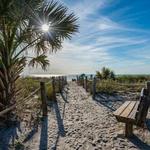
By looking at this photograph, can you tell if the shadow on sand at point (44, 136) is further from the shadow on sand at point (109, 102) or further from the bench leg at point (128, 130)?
the shadow on sand at point (109, 102)

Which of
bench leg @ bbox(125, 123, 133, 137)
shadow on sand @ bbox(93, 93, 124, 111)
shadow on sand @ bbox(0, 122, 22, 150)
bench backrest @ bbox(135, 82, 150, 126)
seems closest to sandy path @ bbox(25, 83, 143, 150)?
bench leg @ bbox(125, 123, 133, 137)

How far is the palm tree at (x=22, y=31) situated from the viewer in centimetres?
510

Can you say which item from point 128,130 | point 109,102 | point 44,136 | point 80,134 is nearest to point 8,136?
point 44,136

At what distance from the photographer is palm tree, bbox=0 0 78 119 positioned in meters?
5.10

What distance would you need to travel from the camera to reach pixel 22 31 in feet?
19.3

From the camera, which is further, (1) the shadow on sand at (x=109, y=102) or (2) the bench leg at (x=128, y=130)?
(1) the shadow on sand at (x=109, y=102)

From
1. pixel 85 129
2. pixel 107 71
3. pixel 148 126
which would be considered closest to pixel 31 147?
pixel 85 129

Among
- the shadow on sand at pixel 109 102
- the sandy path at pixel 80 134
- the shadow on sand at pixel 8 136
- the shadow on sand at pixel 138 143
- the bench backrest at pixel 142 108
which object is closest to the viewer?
the bench backrest at pixel 142 108

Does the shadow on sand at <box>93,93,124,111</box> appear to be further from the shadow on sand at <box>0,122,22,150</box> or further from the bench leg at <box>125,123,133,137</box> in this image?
the shadow on sand at <box>0,122,22,150</box>

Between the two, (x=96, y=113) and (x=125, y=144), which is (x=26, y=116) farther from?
(x=125, y=144)

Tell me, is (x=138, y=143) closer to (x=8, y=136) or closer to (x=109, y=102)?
(x=8, y=136)

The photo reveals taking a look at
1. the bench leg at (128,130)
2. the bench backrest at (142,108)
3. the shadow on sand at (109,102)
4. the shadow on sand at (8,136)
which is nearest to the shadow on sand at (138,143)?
the bench leg at (128,130)

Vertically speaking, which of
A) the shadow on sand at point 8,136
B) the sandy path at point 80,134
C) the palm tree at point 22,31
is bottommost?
the shadow on sand at point 8,136

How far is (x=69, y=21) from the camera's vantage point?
6312 mm
